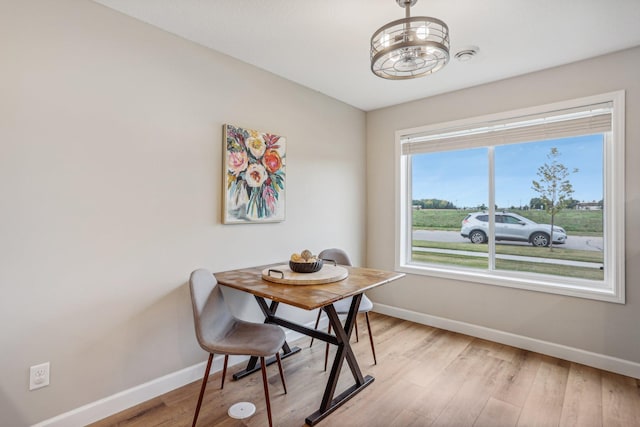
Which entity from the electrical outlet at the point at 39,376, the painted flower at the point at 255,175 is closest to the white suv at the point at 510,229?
the painted flower at the point at 255,175

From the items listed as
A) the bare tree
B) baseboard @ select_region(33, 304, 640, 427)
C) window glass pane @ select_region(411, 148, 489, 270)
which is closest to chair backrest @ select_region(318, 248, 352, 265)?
baseboard @ select_region(33, 304, 640, 427)

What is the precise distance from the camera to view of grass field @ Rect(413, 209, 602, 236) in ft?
8.89

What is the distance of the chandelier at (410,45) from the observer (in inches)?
61.5

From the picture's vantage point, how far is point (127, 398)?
2.00m

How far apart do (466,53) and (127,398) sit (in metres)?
3.39

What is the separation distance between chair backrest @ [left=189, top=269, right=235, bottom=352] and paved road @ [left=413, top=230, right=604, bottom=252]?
8.03 feet

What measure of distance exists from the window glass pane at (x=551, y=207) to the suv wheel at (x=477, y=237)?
0.42 ft

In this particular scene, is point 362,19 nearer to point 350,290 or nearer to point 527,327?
point 350,290

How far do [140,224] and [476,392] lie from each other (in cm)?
256

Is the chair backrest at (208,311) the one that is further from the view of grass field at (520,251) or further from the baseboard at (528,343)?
the view of grass field at (520,251)

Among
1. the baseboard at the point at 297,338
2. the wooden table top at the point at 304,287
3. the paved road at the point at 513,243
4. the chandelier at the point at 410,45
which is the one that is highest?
the chandelier at the point at 410,45

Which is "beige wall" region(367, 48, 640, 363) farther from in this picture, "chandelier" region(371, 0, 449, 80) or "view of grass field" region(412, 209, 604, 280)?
"chandelier" region(371, 0, 449, 80)

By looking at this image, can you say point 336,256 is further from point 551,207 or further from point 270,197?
point 551,207

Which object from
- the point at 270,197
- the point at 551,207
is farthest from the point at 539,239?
the point at 270,197
